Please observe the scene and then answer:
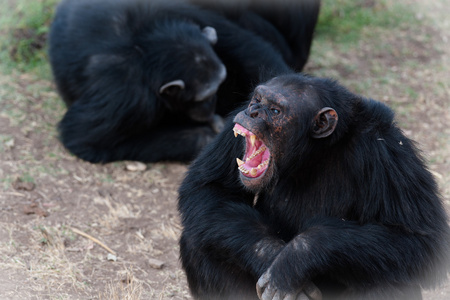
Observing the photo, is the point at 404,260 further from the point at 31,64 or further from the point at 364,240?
the point at 31,64

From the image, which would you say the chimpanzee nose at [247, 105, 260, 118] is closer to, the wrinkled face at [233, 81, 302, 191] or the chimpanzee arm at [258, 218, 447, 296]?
the wrinkled face at [233, 81, 302, 191]

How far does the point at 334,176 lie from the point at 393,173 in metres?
0.43

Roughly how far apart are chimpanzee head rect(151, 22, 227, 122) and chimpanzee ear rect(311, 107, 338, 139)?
3.56 metres

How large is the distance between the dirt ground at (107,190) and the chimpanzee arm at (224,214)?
2.80 feet

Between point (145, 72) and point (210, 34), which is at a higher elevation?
point (210, 34)

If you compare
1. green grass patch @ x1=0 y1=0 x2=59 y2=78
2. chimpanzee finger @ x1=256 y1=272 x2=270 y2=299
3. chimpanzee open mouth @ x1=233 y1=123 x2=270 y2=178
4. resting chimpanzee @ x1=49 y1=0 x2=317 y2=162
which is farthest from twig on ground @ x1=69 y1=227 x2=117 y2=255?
green grass patch @ x1=0 y1=0 x2=59 y2=78

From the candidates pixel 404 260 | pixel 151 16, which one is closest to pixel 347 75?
pixel 151 16

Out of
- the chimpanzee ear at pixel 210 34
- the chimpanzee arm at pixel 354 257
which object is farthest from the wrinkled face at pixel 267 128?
the chimpanzee ear at pixel 210 34

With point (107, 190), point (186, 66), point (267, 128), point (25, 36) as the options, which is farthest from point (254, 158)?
point (25, 36)

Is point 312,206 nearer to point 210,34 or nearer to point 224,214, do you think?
point 224,214

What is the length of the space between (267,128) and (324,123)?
0.41 metres

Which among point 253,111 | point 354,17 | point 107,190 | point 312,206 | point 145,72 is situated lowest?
point 107,190

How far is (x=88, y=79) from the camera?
8125mm

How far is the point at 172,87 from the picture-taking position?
8.02 m
